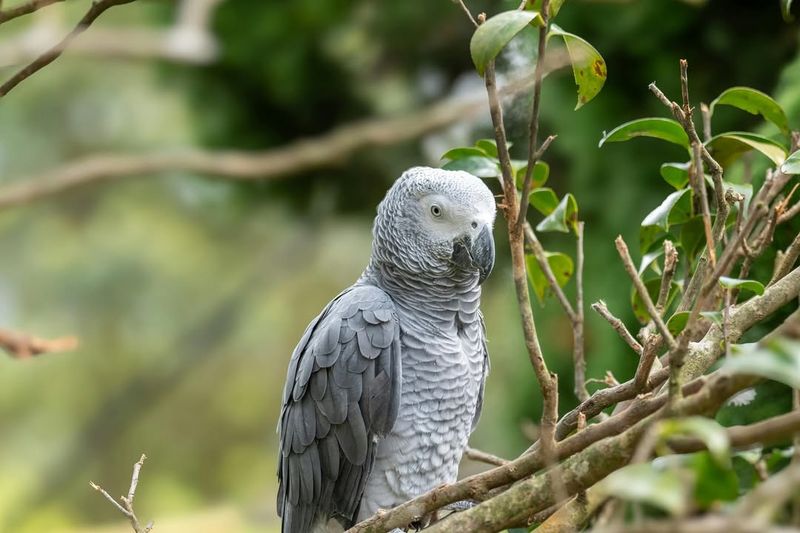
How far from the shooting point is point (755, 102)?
1.43 metres

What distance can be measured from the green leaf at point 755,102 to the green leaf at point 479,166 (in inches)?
15.7

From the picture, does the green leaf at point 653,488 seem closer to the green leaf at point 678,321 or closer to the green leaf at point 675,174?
the green leaf at point 678,321

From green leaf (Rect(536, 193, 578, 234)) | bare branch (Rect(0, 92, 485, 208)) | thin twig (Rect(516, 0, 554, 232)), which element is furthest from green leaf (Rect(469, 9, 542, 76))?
bare branch (Rect(0, 92, 485, 208))

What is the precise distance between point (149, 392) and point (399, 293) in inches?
192

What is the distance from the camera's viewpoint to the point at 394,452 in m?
1.85

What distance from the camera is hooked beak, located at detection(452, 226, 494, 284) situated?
5.77 ft

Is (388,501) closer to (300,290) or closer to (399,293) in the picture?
(399,293)

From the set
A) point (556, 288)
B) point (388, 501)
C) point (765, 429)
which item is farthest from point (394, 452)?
point (765, 429)

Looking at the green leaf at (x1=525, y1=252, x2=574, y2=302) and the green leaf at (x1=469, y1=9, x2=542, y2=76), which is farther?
the green leaf at (x1=525, y1=252, x2=574, y2=302)

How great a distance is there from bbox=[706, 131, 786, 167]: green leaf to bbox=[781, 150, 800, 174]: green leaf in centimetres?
8

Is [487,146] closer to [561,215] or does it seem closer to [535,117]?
[561,215]

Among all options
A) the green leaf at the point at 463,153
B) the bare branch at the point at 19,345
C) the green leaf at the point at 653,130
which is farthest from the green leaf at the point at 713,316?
the bare branch at the point at 19,345

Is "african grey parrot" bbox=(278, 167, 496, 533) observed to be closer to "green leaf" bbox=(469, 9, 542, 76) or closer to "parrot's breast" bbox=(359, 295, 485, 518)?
"parrot's breast" bbox=(359, 295, 485, 518)

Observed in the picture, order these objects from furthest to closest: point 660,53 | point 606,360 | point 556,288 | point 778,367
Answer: point 660,53 → point 606,360 → point 556,288 → point 778,367
